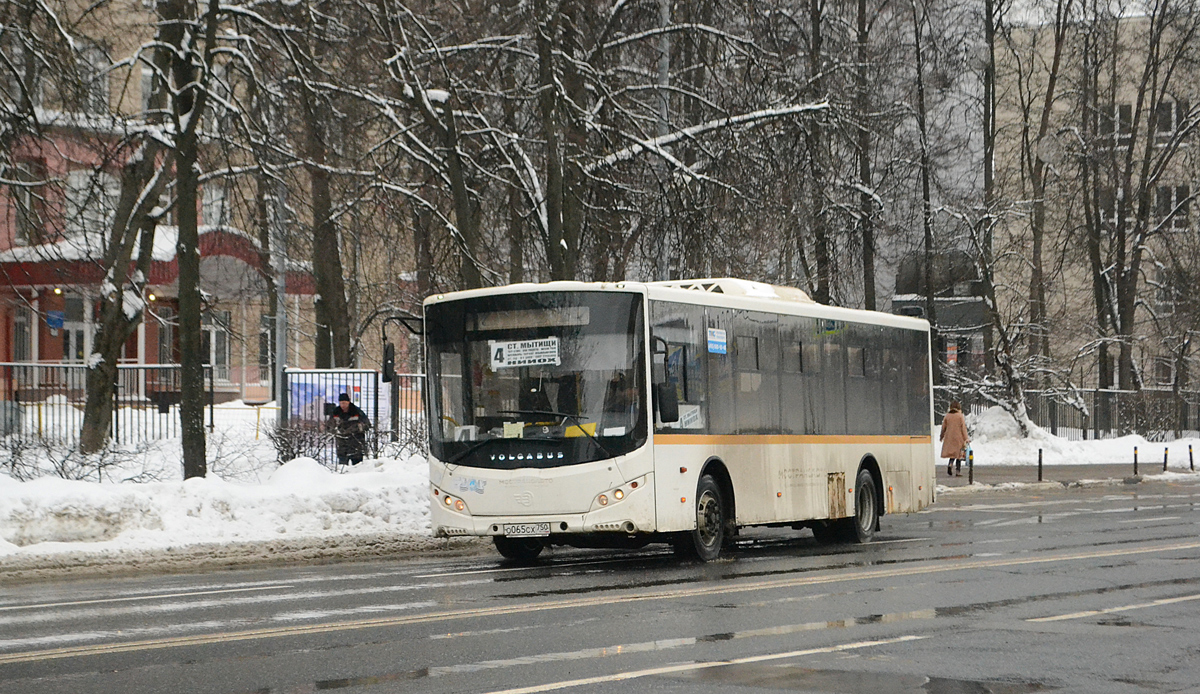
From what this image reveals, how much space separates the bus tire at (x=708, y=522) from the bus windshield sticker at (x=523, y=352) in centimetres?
222

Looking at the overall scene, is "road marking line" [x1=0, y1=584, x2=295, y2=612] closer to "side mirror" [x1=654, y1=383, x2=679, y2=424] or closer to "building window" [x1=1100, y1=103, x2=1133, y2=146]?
"side mirror" [x1=654, y1=383, x2=679, y2=424]

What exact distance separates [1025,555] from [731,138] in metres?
11.1

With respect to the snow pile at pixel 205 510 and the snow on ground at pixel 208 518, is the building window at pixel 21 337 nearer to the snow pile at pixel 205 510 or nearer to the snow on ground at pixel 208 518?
the snow on ground at pixel 208 518

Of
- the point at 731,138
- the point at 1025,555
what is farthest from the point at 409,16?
the point at 1025,555

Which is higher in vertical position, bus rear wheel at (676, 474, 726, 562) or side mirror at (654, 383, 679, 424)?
side mirror at (654, 383, 679, 424)

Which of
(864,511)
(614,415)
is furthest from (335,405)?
(614,415)

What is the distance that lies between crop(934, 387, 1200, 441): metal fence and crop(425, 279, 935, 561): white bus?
98.6 feet

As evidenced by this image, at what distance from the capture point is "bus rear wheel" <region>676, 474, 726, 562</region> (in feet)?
57.4

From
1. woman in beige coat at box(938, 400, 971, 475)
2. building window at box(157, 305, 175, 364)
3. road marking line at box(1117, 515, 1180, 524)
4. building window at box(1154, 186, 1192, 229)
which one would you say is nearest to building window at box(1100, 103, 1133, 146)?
building window at box(1154, 186, 1192, 229)

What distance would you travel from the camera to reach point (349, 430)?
2777cm

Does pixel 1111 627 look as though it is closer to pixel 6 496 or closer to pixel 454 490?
pixel 454 490

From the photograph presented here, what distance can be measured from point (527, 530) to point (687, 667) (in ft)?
Answer: 24.8

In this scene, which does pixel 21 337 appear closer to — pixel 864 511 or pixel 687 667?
pixel 864 511

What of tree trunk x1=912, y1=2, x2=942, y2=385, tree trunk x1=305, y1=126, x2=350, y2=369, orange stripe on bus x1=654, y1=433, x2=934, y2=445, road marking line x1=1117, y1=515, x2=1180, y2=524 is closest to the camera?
orange stripe on bus x1=654, y1=433, x2=934, y2=445
